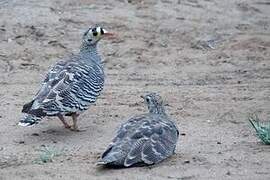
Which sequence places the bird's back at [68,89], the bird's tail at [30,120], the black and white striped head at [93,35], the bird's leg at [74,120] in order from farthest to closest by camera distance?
the black and white striped head at [93,35] < the bird's leg at [74,120] < the bird's back at [68,89] < the bird's tail at [30,120]

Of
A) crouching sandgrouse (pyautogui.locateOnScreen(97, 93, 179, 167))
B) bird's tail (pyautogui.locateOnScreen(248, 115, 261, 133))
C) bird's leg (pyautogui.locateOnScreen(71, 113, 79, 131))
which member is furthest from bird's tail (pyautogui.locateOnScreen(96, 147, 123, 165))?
bird's leg (pyautogui.locateOnScreen(71, 113, 79, 131))

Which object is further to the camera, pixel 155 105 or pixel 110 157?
pixel 155 105

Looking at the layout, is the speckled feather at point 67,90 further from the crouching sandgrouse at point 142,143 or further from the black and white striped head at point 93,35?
the crouching sandgrouse at point 142,143

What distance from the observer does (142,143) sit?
889 centimetres

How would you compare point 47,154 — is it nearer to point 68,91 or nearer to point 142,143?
point 142,143

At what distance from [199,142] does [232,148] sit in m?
0.45

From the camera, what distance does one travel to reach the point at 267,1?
1723 cm

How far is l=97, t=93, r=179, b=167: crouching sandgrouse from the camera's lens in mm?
8672

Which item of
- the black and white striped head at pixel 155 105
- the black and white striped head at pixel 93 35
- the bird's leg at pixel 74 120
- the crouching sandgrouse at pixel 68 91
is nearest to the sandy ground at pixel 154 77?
the bird's leg at pixel 74 120

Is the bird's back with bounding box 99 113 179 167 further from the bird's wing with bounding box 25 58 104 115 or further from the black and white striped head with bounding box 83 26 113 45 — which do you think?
the black and white striped head with bounding box 83 26 113 45

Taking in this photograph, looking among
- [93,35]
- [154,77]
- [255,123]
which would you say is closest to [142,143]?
[255,123]

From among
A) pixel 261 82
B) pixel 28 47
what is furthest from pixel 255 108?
pixel 28 47

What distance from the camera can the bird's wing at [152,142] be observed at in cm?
876

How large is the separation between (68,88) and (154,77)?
2890 mm
